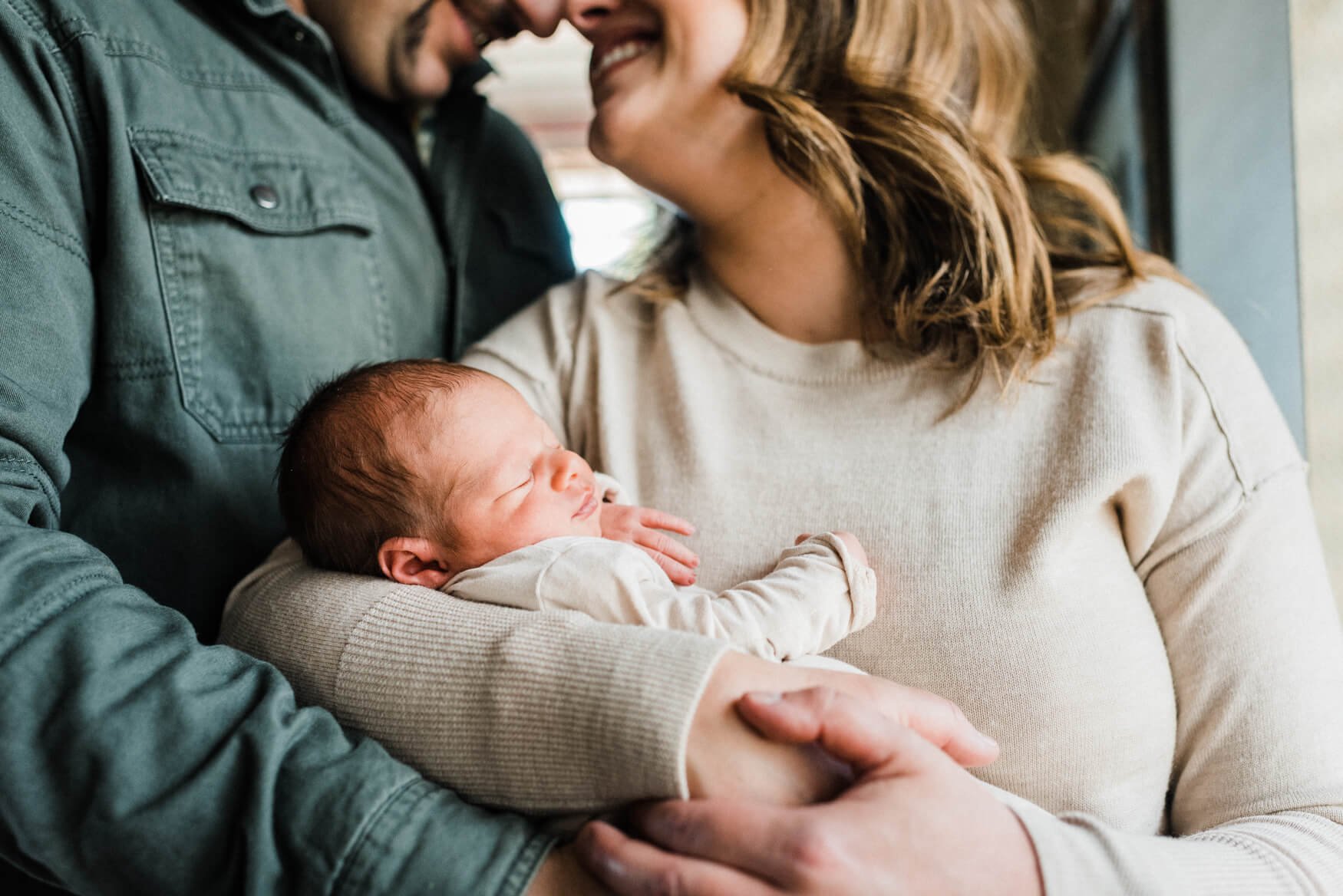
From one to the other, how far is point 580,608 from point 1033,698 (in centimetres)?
43

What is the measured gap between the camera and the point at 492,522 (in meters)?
0.96

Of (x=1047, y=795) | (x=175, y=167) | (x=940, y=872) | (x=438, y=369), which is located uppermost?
(x=175, y=167)

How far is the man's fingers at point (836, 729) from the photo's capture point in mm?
717

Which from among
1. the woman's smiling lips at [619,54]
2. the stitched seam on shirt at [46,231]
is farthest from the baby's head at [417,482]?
the woman's smiling lips at [619,54]

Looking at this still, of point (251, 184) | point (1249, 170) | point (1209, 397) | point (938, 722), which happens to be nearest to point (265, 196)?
point (251, 184)

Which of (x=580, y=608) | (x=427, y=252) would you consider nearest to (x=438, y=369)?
(x=580, y=608)

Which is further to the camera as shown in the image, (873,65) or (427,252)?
(427,252)

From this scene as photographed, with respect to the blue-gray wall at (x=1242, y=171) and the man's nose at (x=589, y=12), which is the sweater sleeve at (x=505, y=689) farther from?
the blue-gray wall at (x=1242, y=171)

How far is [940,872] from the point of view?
0.69 m

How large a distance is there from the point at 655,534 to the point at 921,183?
509mm

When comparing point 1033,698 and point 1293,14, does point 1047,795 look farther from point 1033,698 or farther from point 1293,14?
point 1293,14

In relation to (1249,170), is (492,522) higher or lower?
lower

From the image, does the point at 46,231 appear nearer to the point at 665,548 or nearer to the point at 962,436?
the point at 665,548

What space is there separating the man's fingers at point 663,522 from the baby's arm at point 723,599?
121 millimetres
